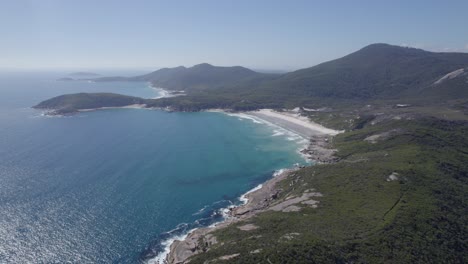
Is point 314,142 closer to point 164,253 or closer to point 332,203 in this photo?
point 332,203

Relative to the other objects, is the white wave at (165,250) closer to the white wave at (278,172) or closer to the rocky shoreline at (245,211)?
the rocky shoreline at (245,211)

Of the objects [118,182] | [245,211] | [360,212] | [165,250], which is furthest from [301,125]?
[165,250]

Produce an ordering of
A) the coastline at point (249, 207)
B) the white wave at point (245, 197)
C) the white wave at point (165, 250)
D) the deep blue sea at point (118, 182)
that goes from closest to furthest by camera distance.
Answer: the white wave at point (165, 250) < the coastline at point (249, 207) < the deep blue sea at point (118, 182) < the white wave at point (245, 197)

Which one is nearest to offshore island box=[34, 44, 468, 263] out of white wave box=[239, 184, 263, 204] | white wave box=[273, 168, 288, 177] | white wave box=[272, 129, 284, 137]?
white wave box=[239, 184, 263, 204]

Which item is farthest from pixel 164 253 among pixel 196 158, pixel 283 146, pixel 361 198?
pixel 283 146

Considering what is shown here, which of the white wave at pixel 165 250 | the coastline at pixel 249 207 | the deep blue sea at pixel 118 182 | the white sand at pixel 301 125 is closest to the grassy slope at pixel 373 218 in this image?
the coastline at pixel 249 207

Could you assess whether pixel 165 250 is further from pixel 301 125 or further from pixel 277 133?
pixel 301 125

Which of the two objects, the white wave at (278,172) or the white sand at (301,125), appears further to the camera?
the white sand at (301,125)
